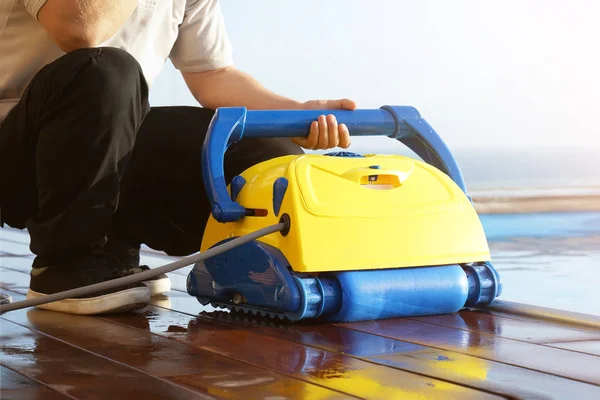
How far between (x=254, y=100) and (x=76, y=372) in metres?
0.83

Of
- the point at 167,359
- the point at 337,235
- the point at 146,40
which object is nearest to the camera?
the point at 167,359

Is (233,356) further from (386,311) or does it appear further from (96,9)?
(96,9)

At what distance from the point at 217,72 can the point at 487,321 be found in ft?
2.53

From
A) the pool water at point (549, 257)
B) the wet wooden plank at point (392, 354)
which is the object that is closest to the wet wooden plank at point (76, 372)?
the wet wooden plank at point (392, 354)

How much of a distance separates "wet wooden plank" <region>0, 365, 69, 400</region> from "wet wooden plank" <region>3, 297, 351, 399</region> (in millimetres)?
115

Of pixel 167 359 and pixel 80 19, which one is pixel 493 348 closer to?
pixel 167 359

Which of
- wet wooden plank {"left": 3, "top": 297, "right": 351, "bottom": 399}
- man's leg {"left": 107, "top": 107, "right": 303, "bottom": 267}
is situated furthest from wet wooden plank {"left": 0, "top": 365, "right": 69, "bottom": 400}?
man's leg {"left": 107, "top": 107, "right": 303, "bottom": 267}

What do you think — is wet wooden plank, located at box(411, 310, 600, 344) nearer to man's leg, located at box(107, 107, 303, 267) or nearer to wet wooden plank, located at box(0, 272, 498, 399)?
wet wooden plank, located at box(0, 272, 498, 399)

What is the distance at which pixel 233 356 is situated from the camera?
38.6 inches

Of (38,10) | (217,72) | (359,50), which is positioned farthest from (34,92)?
(359,50)

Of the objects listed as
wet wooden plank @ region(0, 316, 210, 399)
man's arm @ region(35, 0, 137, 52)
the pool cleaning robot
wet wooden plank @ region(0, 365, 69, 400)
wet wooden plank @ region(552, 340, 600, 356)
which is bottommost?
wet wooden plank @ region(0, 365, 69, 400)

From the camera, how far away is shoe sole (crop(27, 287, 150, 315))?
127 centimetres

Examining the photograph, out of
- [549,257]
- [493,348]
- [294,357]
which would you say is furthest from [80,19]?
[549,257]

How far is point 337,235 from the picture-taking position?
1.19 metres
